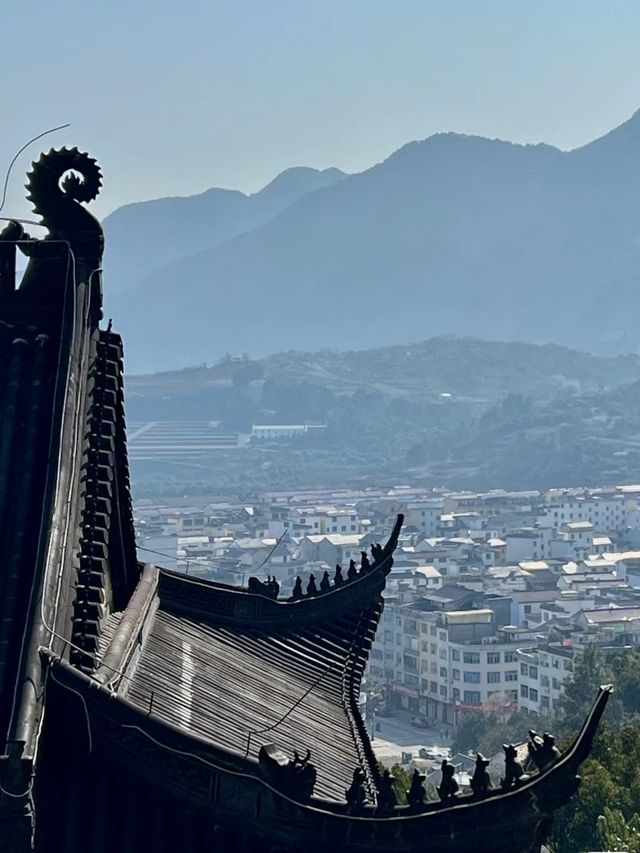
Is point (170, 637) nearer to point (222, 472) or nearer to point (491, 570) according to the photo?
point (491, 570)

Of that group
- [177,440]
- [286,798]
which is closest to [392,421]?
[177,440]

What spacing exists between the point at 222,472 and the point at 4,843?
160 meters

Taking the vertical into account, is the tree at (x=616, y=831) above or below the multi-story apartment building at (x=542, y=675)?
above

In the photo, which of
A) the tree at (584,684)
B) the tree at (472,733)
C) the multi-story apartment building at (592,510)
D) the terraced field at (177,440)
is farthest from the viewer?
the terraced field at (177,440)

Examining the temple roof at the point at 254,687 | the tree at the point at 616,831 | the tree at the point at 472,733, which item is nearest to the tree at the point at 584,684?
the tree at the point at 472,733

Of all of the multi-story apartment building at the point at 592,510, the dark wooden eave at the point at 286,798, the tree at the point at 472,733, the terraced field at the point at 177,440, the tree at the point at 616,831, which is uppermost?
the terraced field at the point at 177,440

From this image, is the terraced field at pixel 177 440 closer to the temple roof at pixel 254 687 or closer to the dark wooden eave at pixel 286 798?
the temple roof at pixel 254 687

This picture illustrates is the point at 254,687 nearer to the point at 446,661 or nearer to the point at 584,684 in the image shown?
the point at 584,684

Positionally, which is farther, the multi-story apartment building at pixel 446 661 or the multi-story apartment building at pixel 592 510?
the multi-story apartment building at pixel 592 510

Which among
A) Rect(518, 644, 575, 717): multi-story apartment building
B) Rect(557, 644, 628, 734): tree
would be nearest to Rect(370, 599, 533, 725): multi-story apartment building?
Rect(518, 644, 575, 717): multi-story apartment building

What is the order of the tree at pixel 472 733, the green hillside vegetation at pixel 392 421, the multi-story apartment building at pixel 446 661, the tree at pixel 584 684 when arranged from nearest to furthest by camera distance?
the tree at pixel 584 684 → the tree at pixel 472 733 → the multi-story apartment building at pixel 446 661 → the green hillside vegetation at pixel 392 421

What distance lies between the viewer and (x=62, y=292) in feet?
16.4

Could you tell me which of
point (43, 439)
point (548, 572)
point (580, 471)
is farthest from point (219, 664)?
point (580, 471)

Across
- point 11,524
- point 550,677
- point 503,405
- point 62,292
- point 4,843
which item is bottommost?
point 550,677
